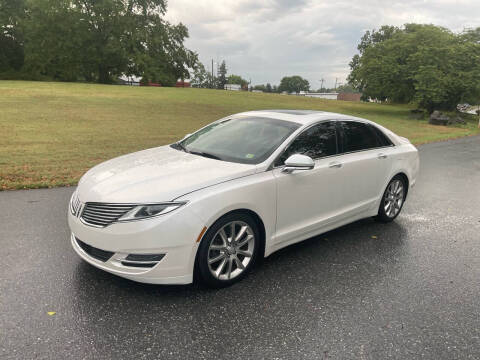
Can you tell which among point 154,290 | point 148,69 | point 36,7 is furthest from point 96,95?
point 36,7

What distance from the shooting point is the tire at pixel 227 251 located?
10.9 feet

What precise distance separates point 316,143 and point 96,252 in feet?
8.62

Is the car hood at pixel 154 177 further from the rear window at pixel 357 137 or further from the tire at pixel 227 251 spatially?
the rear window at pixel 357 137

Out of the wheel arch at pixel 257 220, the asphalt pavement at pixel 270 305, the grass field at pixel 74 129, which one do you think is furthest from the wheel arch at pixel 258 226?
the grass field at pixel 74 129

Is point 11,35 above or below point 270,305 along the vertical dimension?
above

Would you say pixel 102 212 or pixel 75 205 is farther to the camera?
pixel 75 205

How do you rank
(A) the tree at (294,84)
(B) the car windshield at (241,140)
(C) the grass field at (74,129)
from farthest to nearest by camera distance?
(A) the tree at (294,84)
(C) the grass field at (74,129)
(B) the car windshield at (241,140)

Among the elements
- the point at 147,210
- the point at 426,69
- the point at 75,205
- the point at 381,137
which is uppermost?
the point at 426,69

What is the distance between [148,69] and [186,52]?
9.29 metres

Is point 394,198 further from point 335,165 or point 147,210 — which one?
point 147,210

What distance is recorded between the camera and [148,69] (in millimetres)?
48906

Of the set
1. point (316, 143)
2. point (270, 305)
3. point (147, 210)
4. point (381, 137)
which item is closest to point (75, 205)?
point (147, 210)

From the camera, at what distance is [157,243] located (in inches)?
121

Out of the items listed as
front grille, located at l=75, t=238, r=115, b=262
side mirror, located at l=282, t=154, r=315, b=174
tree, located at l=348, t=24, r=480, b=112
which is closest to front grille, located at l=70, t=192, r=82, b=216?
front grille, located at l=75, t=238, r=115, b=262
